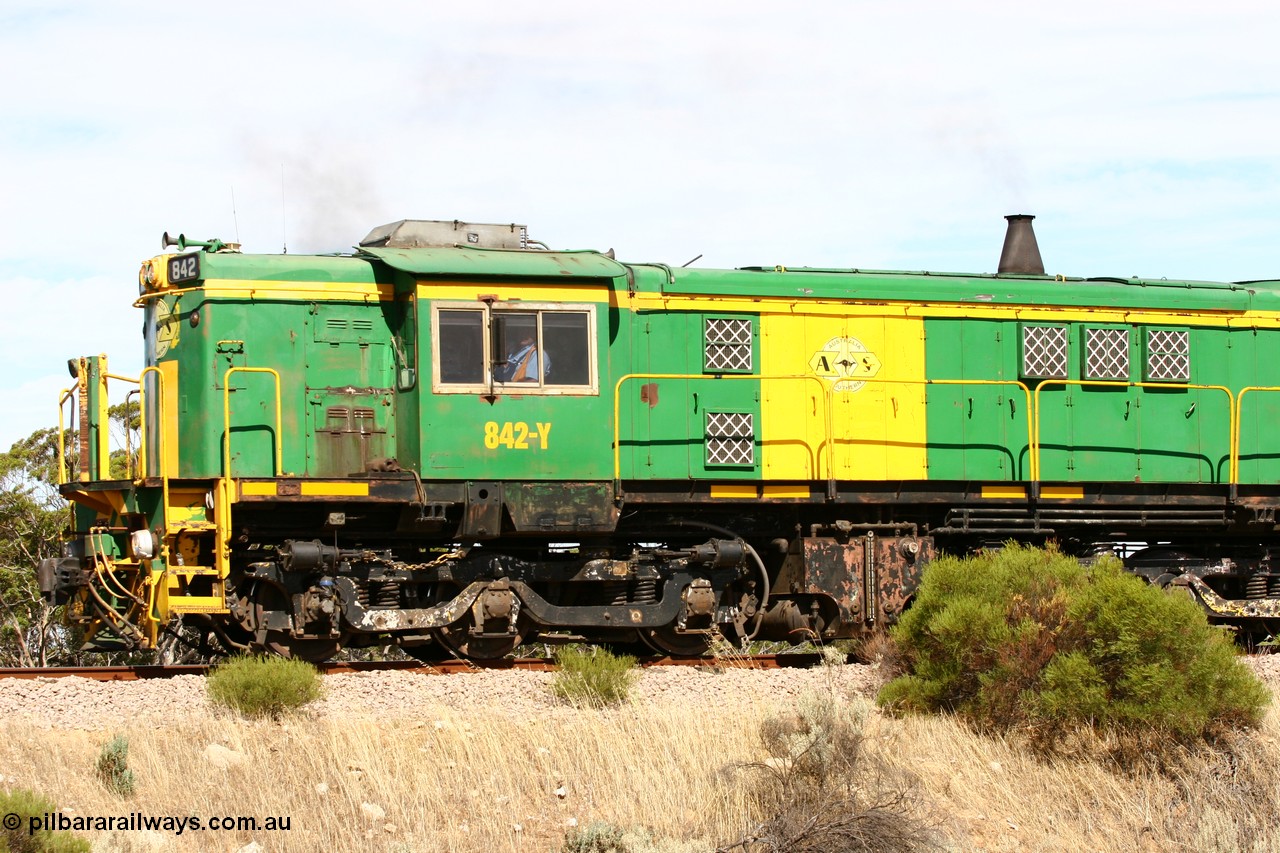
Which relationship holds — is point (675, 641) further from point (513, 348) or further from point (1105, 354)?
point (1105, 354)

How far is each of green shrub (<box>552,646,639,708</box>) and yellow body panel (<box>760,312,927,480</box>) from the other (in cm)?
307

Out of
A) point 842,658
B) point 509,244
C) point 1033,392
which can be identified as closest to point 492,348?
point 509,244

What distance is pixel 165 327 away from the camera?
13945 mm

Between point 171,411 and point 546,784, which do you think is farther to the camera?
point 171,411

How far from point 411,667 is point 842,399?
4.99m

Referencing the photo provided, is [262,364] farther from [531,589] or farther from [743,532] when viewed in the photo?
[743,532]

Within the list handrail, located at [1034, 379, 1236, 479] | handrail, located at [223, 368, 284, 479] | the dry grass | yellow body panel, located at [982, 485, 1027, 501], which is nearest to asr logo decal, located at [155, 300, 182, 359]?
handrail, located at [223, 368, 284, 479]

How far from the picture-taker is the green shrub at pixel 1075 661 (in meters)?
10.9

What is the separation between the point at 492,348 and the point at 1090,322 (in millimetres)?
6531

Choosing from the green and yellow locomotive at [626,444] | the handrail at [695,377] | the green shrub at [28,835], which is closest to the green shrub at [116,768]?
the green shrub at [28,835]

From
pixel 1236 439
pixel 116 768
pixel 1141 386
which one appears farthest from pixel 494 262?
pixel 1236 439

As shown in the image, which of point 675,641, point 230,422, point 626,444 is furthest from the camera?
point 675,641

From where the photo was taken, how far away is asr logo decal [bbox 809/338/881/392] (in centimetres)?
1481

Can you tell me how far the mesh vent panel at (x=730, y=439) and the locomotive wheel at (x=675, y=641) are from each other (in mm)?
1700
